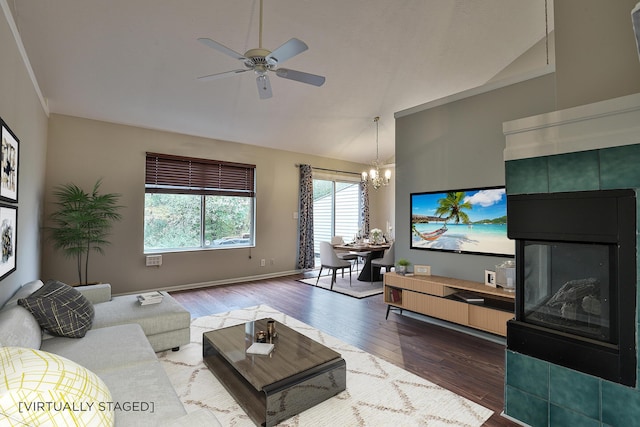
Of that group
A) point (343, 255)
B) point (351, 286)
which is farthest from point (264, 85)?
point (343, 255)

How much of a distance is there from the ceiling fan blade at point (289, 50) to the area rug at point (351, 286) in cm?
→ 374

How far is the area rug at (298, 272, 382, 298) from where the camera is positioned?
17.0ft

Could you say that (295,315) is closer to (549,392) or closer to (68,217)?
(549,392)

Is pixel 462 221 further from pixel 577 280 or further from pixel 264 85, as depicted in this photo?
pixel 264 85

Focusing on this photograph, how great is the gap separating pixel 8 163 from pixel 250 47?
254cm

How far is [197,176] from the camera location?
5613 mm

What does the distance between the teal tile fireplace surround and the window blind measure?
16.3ft

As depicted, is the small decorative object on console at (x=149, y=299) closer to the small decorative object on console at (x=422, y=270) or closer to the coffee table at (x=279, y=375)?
the coffee table at (x=279, y=375)

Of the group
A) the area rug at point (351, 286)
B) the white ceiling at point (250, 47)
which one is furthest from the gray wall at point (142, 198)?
the area rug at point (351, 286)

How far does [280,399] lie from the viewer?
1884mm

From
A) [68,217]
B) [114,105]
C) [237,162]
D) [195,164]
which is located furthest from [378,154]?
[68,217]

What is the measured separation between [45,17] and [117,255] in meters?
3.18

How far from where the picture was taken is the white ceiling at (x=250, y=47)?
122 inches

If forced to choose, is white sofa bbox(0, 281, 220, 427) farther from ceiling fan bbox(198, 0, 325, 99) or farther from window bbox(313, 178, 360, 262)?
window bbox(313, 178, 360, 262)
